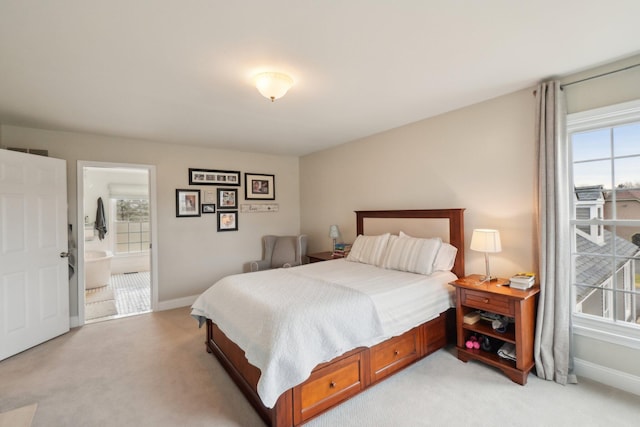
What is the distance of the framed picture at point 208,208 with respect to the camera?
4.72 m

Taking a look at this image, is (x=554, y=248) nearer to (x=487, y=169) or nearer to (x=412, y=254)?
(x=487, y=169)

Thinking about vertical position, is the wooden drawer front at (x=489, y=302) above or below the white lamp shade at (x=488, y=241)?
below

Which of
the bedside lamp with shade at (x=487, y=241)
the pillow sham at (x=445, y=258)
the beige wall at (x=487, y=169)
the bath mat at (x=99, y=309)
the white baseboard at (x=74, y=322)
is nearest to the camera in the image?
the beige wall at (x=487, y=169)

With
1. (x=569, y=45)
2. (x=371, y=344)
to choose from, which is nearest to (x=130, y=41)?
(x=371, y=344)

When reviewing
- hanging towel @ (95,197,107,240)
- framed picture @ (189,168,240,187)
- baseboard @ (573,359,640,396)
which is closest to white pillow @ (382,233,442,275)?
baseboard @ (573,359,640,396)

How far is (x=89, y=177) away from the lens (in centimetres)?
665

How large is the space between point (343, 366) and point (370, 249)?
166cm

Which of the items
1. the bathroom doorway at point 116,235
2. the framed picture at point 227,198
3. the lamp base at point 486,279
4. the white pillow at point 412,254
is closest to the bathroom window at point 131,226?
the bathroom doorway at point 116,235

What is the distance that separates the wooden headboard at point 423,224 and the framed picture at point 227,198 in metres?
2.12

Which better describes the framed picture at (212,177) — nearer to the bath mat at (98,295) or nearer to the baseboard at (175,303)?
the baseboard at (175,303)

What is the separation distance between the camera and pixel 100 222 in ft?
21.8

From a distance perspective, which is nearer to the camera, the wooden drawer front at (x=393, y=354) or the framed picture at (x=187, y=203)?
the wooden drawer front at (x=393, y=354)

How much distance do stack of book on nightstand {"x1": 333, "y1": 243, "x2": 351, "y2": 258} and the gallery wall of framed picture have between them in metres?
1.69

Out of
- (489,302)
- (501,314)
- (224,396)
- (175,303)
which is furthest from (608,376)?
(175,303)
